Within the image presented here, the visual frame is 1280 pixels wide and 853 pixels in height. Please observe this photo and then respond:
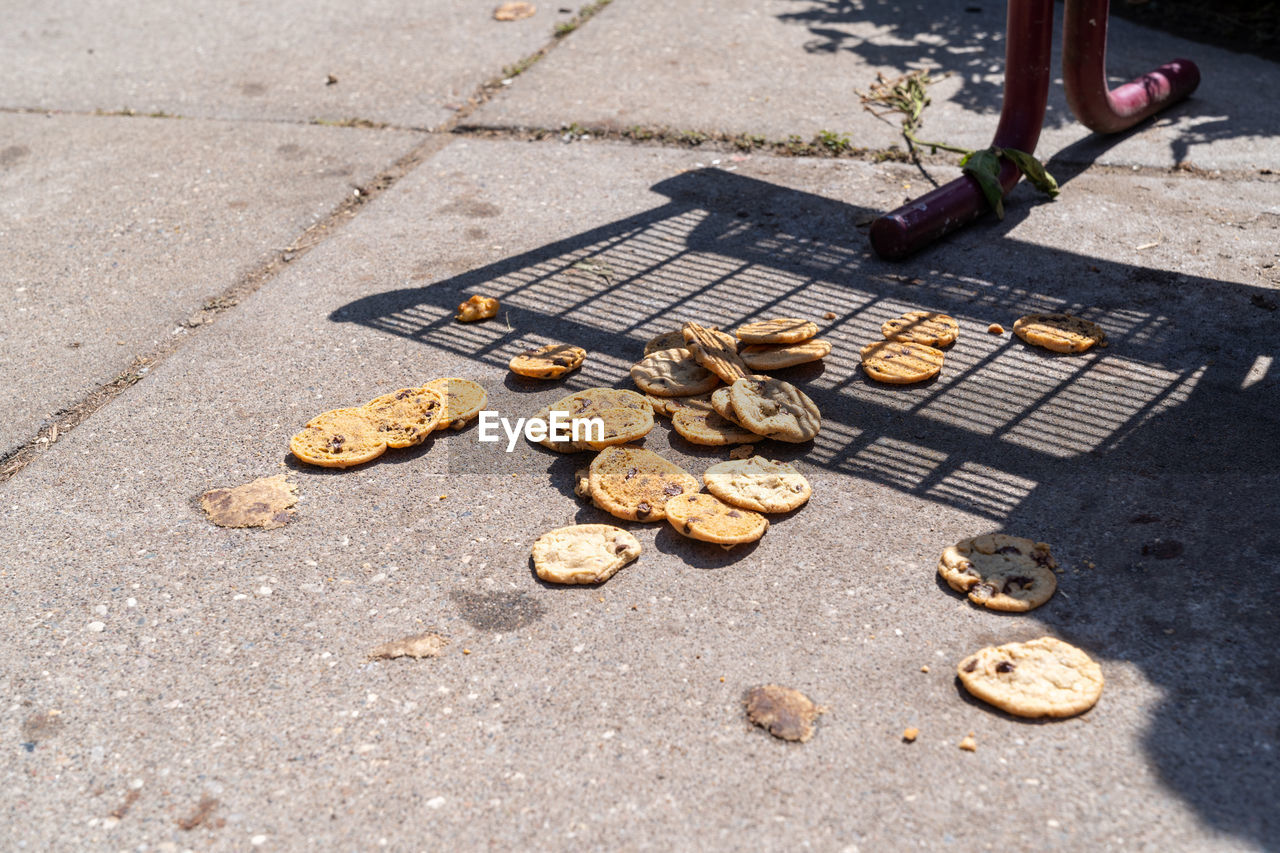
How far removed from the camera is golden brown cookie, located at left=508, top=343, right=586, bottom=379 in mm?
3617

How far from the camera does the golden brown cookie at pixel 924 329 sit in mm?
3721

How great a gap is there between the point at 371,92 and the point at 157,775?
4.55m

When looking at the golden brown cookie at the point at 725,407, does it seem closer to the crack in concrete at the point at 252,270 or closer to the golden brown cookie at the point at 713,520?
the golden brown cookie at the point at 713,520

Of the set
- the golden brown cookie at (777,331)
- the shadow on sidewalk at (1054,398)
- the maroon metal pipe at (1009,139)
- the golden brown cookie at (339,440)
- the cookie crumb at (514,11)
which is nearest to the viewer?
the shadow on sidewalk at (1054,398)

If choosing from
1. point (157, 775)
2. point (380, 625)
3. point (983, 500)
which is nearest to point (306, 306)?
point (380, 625)

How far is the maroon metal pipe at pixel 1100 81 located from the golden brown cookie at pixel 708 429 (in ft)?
8.39

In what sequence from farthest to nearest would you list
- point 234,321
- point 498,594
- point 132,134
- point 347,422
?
point 132,134, point 234,321, point 347,422, point 498,594

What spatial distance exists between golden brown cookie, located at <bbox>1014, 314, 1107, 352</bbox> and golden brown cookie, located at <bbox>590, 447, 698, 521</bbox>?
54.6 inches

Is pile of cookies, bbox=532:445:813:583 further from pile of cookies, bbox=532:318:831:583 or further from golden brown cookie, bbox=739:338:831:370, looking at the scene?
golden brown cookie, bbox=739:338:831:370

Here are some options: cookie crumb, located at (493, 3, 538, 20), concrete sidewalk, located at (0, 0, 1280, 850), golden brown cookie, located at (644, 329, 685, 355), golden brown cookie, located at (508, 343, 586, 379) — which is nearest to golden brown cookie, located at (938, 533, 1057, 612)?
Answer: concrete sidewalk, located at (0, 0, 1280, 850)

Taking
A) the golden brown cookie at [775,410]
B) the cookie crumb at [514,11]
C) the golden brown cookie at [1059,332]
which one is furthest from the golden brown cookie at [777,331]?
the cookie crumb at [514,11]

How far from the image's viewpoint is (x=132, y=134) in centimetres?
564

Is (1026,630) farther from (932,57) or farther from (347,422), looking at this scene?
(932,57)

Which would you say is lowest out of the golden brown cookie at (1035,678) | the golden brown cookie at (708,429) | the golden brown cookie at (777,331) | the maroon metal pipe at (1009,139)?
the golden brown cookie at (1035,678)
